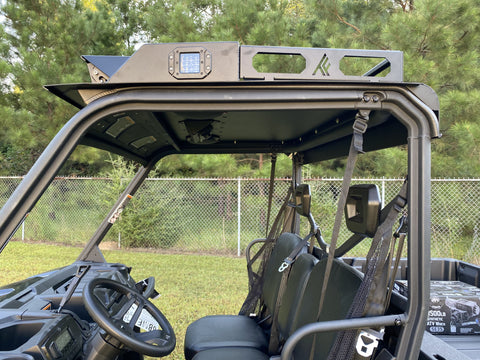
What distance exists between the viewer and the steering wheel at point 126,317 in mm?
1515

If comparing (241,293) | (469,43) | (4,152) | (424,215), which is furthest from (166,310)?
(4,152)

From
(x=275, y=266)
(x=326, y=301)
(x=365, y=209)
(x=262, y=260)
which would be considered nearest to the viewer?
(x=365, y=209)

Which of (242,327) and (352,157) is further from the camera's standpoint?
(242,327)

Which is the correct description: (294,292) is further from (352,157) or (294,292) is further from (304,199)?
(352,157)

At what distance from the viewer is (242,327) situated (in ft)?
8.10

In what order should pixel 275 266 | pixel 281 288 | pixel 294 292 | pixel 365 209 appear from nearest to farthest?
pixel 365 209 → pixel 294 292 → pixel 281 288 → pixel 275 266

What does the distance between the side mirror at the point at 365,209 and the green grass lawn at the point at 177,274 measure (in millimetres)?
2415

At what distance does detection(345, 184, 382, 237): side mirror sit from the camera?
1.39 metres

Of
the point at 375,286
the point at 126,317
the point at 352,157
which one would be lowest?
the point at 126,317

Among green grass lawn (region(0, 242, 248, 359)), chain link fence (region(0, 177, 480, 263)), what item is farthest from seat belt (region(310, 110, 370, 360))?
chain link fence (region(0, 177, 480, 263))

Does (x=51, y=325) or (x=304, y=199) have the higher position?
(x=304, y=199)

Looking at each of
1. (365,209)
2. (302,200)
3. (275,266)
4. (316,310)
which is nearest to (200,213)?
(275,266)

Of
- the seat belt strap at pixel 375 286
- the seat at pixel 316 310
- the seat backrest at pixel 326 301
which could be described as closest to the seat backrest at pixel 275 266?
the seat at pixel 316 310

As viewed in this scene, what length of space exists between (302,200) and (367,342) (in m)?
1.17
